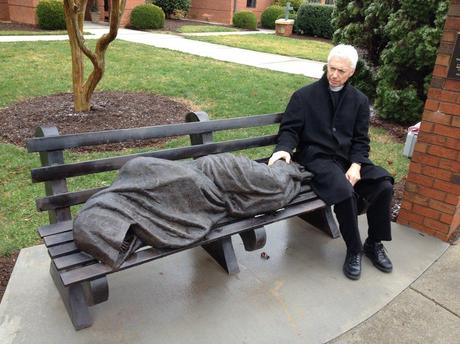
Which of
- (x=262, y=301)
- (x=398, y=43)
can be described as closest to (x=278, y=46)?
(x=398, y=43)

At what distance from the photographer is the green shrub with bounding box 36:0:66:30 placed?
14.3 m

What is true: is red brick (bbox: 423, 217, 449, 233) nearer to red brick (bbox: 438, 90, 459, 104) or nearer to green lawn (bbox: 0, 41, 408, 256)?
red brick (bbox: 438, 90, 459, 104)

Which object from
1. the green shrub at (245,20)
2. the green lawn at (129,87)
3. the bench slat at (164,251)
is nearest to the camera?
the bench slat at (164,251)

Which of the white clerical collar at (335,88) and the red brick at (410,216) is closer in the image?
the white clerical collar at (335,88)

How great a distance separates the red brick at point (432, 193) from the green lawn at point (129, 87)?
1357mm

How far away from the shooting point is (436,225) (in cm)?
350

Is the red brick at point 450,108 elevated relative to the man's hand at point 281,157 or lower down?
elevated

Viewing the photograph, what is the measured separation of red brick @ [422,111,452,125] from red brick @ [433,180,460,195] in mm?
449

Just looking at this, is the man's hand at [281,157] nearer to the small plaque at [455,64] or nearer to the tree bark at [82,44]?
the small plaque at [455,64]

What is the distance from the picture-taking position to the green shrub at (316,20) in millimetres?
19219

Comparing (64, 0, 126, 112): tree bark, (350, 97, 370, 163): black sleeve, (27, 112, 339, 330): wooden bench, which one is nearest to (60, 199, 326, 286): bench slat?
(27, 112, 339, 330): wooden bench

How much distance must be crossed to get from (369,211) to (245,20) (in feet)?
62.7

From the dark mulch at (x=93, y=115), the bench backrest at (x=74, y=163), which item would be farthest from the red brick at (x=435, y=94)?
the dark mulch at (x=93, y=115)

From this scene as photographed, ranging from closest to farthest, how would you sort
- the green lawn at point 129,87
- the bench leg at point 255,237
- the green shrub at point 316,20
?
the bench leg at point 255,237 → the green lawn at point 129,87 → the green shrub at point 316,20
